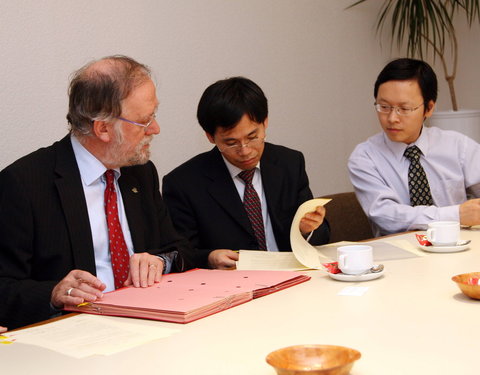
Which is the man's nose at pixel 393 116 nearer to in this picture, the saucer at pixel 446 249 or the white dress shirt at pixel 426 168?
the white dress shirt at pixel 426 168

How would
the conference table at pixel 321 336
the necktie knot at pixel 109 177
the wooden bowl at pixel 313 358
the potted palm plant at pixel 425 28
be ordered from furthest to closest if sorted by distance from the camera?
the potted palm plant at pixel 425 28
the necktie knot at pixel 109 177
the conference table at pixel 321 336
the wooden bowl at pixel 313 358

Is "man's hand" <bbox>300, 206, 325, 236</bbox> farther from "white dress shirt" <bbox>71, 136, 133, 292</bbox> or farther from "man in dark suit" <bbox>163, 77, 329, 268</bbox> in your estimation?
"white dress shirt" <bbox>71, 136, 133, 292</bbox>

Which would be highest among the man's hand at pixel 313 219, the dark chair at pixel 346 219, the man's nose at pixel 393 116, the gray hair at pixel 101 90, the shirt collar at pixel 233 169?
the gray hair at pixel 101 90

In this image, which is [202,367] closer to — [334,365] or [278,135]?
[334,365]

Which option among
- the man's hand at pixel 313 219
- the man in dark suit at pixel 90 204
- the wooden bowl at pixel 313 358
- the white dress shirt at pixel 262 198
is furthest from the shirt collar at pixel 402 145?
the wooden bowl at pixel 313 358

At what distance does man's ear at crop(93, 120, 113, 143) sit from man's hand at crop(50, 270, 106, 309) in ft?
1.96

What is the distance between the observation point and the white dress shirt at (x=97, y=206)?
228cm

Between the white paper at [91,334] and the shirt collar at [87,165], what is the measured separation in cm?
67

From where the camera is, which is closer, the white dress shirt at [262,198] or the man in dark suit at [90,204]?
the man in dark suit at [90,204]

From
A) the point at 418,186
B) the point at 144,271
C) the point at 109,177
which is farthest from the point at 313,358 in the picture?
Answer: the point at 418,186

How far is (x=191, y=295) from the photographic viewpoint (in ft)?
5.98

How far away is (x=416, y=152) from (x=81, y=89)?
1699mm

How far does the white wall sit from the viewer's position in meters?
2.83

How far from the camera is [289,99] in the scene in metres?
4.20
